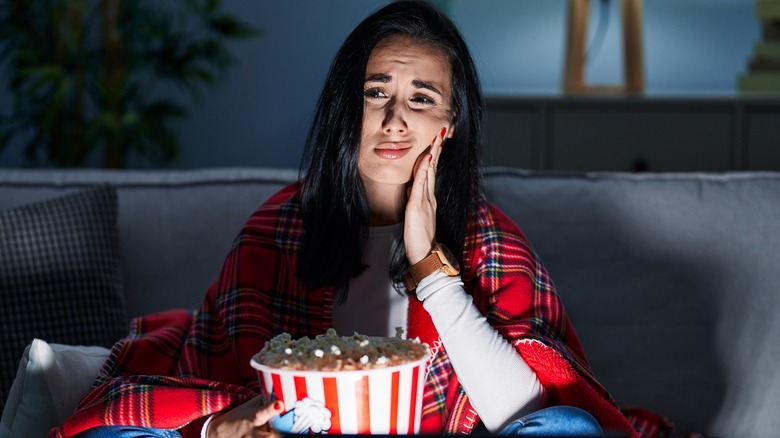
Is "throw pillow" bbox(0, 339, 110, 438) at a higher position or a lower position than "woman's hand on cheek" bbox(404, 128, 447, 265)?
lower

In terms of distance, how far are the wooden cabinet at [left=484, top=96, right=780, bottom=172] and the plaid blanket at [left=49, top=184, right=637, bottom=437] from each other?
1228 mm

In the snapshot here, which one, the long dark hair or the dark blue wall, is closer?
the long dark hair

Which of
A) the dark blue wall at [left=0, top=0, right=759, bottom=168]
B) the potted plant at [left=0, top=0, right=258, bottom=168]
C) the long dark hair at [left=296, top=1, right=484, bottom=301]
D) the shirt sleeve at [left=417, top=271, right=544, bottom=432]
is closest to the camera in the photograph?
the shirt sleeve at [left=417, top=271, right=544, bottom=432]

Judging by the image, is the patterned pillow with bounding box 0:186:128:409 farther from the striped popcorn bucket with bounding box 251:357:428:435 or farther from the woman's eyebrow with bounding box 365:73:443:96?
the striped popcorn bucket with bounding box 251:357:428:435

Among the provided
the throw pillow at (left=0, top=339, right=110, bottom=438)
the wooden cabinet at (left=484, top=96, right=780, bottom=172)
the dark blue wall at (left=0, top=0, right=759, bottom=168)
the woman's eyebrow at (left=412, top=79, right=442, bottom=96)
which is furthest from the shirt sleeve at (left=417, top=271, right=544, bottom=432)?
the dark blue wall at (left=0, top=0, right=759, bottom=168)

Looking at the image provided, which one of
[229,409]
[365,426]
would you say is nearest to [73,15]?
[229,409]

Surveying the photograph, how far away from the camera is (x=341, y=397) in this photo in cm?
75

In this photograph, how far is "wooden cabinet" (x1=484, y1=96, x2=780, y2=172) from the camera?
2.33m

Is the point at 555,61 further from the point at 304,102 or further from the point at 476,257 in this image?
the point at 476,257

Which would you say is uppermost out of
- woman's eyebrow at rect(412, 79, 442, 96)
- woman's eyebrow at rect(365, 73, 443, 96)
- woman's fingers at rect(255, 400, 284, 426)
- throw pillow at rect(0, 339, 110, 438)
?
woman's eyebrow at rect(365, 73, 443, 96)

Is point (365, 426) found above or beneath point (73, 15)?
beneath

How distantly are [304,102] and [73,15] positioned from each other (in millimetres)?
853

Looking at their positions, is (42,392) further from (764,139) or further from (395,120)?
(764,139)

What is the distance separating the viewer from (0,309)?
135 cm
